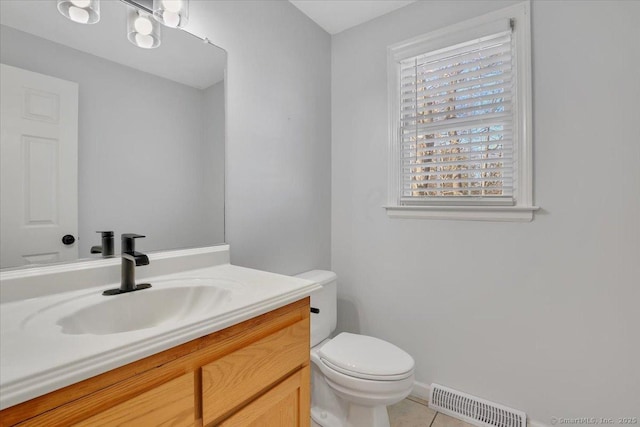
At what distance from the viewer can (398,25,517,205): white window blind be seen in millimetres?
1523

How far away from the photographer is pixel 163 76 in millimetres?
1218

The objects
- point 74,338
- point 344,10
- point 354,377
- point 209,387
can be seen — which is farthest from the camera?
point 344,10

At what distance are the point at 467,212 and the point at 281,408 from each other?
51.7 inches

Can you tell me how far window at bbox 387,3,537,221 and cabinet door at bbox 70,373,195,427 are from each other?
4.84 ft

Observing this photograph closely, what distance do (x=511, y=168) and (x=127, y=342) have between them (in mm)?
1706

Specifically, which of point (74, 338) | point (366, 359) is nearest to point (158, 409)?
point (74, 338)

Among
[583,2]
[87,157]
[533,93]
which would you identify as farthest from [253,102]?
[583,2]

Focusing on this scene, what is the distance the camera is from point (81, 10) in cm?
100

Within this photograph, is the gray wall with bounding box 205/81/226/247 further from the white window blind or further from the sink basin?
the white window blind

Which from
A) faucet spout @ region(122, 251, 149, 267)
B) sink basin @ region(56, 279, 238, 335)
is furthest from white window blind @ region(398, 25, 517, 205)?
faucet spout @ region(122, 251, 149, 267)

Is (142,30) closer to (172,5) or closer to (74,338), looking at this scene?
(172,5)

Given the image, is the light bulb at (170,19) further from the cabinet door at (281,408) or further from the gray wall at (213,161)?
the cabinet door at (281,408)

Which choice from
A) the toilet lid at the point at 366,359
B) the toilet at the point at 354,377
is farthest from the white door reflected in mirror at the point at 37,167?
the toilet lid at the point at 366,359

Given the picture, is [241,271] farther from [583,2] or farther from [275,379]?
[583,2]
